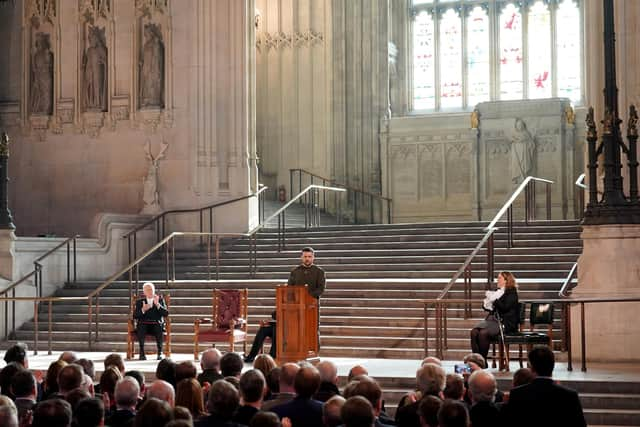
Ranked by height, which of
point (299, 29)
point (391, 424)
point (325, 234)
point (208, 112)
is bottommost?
point (391, 424)

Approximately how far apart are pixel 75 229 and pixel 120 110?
2.49 m

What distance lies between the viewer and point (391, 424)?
7039 millimetres

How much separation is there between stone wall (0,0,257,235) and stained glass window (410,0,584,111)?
717 centimetres

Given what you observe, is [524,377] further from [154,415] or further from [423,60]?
[423,60]

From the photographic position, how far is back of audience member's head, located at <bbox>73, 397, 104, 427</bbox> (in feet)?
19.6

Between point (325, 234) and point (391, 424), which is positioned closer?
point (391, 424)

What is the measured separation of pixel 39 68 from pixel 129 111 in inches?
89.5

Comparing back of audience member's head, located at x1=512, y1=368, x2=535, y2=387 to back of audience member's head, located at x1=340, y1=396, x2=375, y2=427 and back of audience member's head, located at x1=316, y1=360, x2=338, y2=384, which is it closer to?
back of audience member's head, located at x1=316, y1=360, x2=338, y2=384

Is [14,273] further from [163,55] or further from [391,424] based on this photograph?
[391,424]

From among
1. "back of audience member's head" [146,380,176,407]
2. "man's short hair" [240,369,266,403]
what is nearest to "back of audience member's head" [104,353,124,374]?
"back of audience member's head" [146,380,176,407]

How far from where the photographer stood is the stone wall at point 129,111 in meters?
23.1

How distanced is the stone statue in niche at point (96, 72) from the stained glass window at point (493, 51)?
8680 millimetres

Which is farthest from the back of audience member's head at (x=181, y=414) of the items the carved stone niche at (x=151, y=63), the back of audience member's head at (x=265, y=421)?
the carved stone niche at (x=151, y=63)

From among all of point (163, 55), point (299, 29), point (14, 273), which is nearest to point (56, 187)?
point (163, 55)
